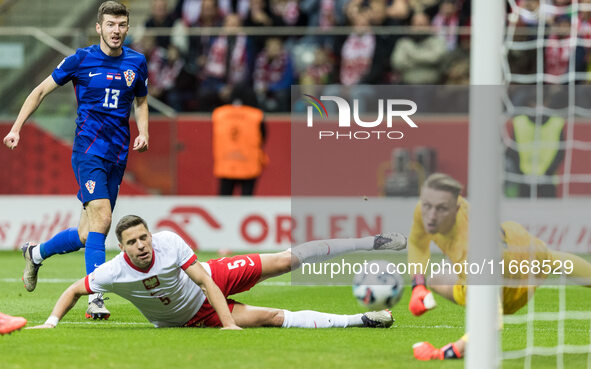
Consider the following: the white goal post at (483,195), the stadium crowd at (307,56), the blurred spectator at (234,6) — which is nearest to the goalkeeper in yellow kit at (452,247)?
the white goal post at (483,195)

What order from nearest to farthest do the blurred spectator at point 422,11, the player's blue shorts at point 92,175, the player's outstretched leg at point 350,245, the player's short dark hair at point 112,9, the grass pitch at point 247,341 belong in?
the grass pitch at point 247,341 → the player's short dark hair at point 112,9 → the player's blue shorts at point 92,175 → the player's outstretched leg at point 350,245 → the blurred spectator at point 422,11

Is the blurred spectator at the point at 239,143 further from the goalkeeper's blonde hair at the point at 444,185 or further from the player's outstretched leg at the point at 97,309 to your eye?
the goalkeeper's blonde hair at the point at 444,185

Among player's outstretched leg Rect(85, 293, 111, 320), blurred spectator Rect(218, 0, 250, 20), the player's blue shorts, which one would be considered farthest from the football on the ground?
blurred spectator Rect(218, 0, 250, 20)

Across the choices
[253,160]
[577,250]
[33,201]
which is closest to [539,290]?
[577,250]

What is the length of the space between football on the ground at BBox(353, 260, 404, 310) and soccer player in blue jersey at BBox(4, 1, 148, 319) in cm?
220

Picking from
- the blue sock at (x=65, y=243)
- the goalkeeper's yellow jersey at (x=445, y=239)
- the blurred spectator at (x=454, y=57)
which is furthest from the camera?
the blurred spectator at (x=454, y=57)

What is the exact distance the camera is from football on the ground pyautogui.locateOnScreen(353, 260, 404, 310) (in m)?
7.22

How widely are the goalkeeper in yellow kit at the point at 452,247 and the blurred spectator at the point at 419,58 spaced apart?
323 inches

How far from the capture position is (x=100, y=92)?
337 inches

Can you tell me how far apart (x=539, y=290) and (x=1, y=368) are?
6103 millimetres

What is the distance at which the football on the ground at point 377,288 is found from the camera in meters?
7.22

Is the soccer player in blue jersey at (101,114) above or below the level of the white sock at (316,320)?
above

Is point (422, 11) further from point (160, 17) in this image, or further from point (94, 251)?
point (94, 251)

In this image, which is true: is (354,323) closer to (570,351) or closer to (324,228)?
(570,351)
